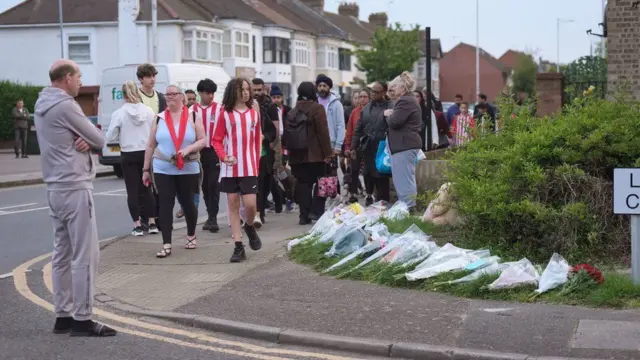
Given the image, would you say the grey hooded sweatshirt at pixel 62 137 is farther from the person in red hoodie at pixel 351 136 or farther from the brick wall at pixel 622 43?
the brick wall at pixel 622 43

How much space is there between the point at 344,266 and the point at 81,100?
158 ft

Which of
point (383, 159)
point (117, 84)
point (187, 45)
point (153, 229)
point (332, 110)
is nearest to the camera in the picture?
point (153, 229)

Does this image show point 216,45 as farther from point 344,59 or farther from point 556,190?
point 556,190

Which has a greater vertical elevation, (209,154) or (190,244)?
(209,154)

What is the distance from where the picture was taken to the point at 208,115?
39.4 feet

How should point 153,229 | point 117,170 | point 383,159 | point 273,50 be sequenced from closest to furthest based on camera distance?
1. point 153,229
2. point 383,159
3. point 117,170
4. point 273,50

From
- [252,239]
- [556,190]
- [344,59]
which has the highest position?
[344,59]

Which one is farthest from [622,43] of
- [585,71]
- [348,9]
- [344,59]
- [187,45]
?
[348,9]

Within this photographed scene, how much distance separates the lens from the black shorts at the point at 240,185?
1036 centimetres

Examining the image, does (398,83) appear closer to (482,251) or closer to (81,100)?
(482,251)

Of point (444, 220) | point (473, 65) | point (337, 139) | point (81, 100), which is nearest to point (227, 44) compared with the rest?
point (81, 100)

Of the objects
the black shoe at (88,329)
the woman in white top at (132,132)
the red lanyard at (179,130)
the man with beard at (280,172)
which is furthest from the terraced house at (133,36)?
the black shoe at (88,329)

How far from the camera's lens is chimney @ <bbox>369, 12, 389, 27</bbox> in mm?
100188

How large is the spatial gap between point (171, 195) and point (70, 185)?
371cm
